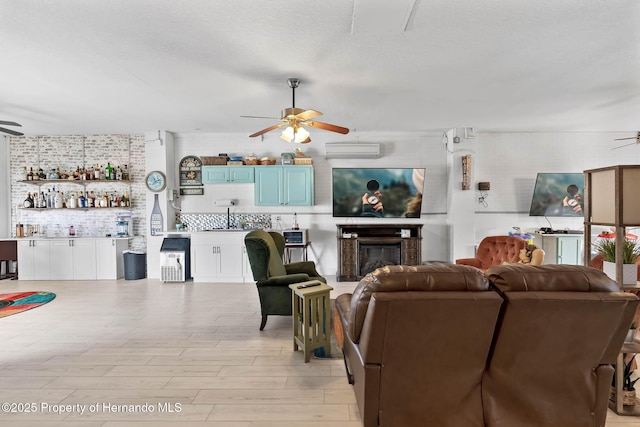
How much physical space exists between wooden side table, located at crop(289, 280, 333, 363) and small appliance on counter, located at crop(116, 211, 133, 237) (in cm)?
536

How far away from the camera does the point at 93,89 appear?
4.38 m

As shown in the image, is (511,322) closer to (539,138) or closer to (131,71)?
(131,71)

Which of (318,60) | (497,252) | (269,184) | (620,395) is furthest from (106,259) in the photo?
(620,395)

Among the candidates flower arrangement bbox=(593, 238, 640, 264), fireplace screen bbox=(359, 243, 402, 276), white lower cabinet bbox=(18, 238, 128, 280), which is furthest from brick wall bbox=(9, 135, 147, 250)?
flower arrangement bbox=(593, 238, 640, 264)

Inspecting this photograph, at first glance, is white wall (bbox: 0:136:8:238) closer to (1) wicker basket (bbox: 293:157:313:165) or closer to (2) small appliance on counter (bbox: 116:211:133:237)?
(2) small appliance on counter (bbox: 116:211:133:237)

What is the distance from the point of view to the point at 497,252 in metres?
5.02

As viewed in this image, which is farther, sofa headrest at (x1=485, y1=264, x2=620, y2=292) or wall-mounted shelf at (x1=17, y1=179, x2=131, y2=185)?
wall-mounted shelf at (x1=17, y1=179, x2=131, y2=185)

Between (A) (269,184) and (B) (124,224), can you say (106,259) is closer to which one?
(B) (124,224)

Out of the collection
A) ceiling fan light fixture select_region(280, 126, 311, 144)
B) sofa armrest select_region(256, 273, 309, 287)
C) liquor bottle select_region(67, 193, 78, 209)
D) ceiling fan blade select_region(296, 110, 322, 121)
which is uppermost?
ceiling fan blade select_region(296, 110, 322, 121)

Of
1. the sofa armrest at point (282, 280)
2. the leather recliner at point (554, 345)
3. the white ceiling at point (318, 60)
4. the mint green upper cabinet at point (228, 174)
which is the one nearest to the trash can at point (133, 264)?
the mint green upper cabinet at point (228, 174)

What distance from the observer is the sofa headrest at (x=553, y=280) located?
69.1 inches

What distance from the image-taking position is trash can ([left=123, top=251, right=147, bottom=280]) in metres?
6.64

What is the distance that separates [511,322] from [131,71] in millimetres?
4468

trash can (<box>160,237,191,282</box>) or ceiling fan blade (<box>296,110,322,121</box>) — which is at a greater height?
ceiling fan blade (<box>296,110,322,121</box>)
